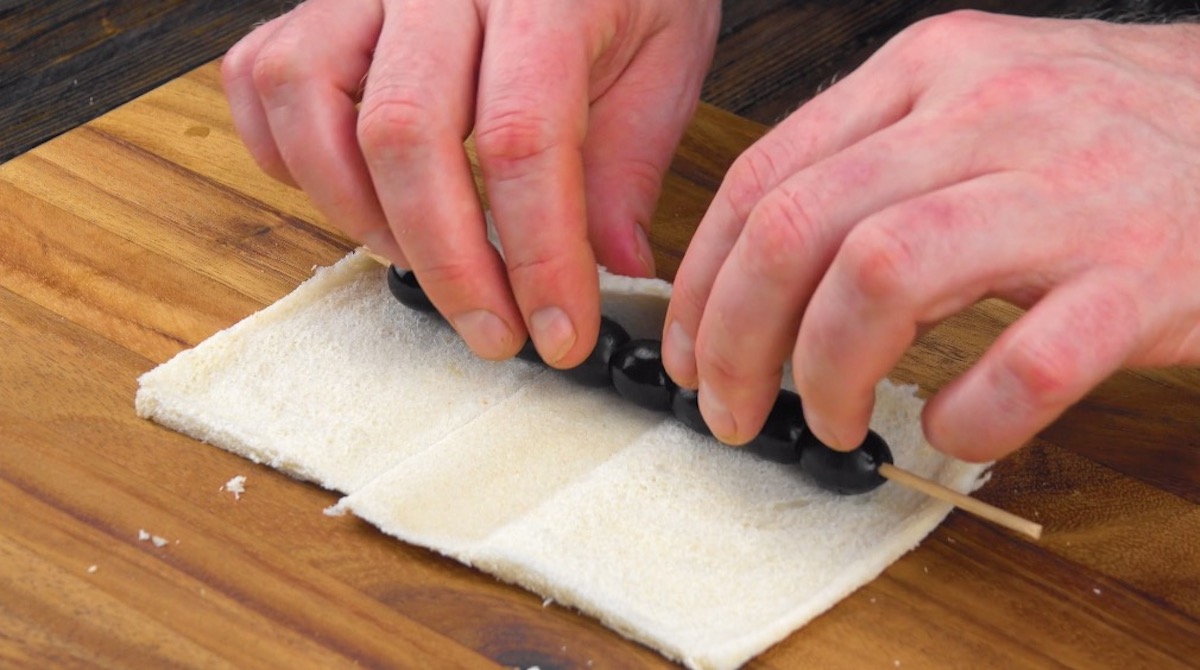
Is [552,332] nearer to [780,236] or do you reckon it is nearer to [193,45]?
[780,236]

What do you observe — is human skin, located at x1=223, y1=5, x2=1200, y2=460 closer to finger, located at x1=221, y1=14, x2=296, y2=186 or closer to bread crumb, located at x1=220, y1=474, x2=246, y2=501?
finger, located at x1=221, y1=14, x2=296, y2=186

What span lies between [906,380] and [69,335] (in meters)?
1.03

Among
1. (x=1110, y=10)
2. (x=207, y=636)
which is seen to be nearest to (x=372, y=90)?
(x=207, y=636)

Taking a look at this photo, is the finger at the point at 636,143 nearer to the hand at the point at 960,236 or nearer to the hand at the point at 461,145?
the hand at the point at 461,145

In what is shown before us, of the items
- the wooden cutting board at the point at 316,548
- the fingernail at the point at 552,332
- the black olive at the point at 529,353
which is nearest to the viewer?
the wooden cutting board at the point at 316,548

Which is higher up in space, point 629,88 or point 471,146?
point 629,88

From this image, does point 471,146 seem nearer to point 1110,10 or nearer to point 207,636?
point 207,636

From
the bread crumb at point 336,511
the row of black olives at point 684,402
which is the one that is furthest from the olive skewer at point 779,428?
the bread crumb at point 336,511

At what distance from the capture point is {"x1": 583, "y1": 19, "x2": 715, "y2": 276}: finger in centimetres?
169

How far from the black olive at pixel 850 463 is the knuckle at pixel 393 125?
0.53 m

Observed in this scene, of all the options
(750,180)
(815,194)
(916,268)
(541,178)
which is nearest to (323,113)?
(541,178)

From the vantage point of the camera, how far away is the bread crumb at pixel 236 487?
147 cm

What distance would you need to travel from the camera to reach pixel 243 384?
5.25ft

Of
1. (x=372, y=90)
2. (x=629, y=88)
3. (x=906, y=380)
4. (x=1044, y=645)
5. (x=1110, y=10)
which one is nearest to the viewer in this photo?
(x=1044, y=645)
